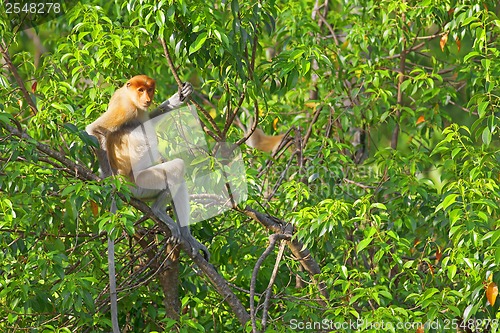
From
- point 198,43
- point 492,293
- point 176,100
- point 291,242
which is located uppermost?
point 198,43

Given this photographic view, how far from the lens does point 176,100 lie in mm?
3820

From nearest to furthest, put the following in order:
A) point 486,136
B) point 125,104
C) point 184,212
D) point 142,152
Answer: point 486,136, point 125,104, point 184,212, point 142,152

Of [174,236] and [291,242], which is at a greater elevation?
[174,236]

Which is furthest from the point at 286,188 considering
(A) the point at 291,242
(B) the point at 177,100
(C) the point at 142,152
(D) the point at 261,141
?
(D) the point at 261,141

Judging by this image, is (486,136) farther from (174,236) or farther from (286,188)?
(174,236)

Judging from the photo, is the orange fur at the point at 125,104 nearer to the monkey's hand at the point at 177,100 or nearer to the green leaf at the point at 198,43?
the monkey's hand at the point at 177,100

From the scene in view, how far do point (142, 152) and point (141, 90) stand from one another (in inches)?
16.3

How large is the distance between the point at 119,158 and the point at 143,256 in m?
0.54

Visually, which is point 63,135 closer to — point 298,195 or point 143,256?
point 143,256

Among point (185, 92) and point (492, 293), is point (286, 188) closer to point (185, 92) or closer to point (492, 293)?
point (185, 92)

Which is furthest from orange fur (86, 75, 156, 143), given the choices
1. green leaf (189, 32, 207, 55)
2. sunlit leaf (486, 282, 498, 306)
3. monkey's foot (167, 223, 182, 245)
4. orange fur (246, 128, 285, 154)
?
orange fur (246, 128, 285, 154)

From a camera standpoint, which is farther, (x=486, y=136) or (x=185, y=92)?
(x=185, y=92)

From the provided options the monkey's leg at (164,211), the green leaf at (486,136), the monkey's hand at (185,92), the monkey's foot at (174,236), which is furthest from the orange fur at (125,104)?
the green leaf at (486,136)

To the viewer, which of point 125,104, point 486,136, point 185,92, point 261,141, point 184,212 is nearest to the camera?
point 486,136
